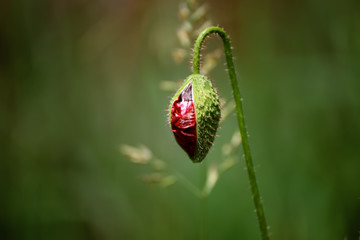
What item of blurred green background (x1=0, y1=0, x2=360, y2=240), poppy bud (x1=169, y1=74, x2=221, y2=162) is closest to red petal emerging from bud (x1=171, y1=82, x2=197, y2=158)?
poppy bud (x1=169, y1=74, x2=221, y2=162)

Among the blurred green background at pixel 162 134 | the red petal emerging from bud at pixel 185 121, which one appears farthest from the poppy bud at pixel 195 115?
the blurred green background at pixel 162 134

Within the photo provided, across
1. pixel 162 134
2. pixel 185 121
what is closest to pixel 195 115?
pixel 185 121

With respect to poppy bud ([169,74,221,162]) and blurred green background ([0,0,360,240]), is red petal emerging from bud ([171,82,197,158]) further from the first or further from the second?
blurred green background ([0,0,360,240])

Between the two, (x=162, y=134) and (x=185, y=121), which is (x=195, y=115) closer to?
(x=185, y=121)

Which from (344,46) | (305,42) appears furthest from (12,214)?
(305,42)

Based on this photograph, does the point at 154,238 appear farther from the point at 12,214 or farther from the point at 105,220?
the point at 12,214

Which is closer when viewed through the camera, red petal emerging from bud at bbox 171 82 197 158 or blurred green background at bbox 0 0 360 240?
red petal emerging from bud at bbox 171 82 197 158
